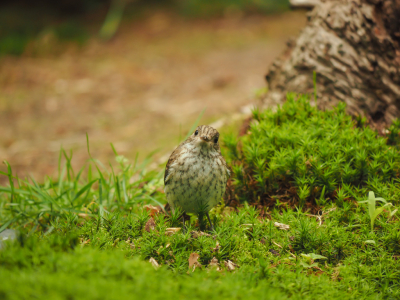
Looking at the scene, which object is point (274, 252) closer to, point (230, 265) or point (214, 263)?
point (230, 265)

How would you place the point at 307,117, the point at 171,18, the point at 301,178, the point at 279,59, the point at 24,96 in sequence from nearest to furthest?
the point at 301,178 < the point at 307,117 < the point at 279,59 < the point at 24,96 < the point at 171,18

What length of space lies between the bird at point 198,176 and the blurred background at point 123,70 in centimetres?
257

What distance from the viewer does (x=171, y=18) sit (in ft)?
42.8

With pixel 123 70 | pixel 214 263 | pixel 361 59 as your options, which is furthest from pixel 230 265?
pixel 123 70

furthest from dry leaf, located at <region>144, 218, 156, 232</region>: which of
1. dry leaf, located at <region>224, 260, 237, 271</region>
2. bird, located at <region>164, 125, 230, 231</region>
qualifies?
dry leaf, located at <region>224, 260, 237, 271</region>

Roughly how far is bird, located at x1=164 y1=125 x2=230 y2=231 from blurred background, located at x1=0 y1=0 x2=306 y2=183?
101 inches

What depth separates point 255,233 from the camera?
3521 mm

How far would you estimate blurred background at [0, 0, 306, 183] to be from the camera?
24.2ft

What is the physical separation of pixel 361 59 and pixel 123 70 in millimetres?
6861

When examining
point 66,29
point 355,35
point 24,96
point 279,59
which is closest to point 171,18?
point 66,29

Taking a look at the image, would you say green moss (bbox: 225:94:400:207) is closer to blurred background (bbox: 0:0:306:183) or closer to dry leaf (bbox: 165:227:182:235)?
dry leaf (bbox: 165:227:182:235)

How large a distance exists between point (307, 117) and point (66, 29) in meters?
9.81

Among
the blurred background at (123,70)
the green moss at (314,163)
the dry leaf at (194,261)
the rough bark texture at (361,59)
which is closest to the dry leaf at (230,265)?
the dry leaf at (194,261)

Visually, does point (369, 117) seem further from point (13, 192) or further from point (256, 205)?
point (13, 192)
